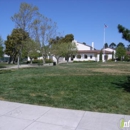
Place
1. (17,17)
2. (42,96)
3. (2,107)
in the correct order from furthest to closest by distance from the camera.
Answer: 1. (17,17)
2. (42,96)
3. (2,107)

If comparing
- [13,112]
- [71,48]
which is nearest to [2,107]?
[13,112]

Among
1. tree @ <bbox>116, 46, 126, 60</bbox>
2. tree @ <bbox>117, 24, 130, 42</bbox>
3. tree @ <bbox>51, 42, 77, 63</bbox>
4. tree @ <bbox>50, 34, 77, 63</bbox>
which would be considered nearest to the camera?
tree @ <bbox>117, 24, 130, 42</bbox>

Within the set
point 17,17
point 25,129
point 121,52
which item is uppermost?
point 17,17

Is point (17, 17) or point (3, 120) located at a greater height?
point (17, 17)

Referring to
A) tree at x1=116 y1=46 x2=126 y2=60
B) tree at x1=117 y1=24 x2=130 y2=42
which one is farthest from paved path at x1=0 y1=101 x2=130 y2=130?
tree at x1=116 y1=46 x2=126 y2=60

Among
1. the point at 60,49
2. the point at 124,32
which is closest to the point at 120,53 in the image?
the point at 60,49

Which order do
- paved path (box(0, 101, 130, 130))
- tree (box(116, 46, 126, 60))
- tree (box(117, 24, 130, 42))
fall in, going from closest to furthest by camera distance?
paved path (box(0, 101, 130, 130)) < tree (box(117, 24, 130, 42)) < tree (box(116, 46, 126, 60))

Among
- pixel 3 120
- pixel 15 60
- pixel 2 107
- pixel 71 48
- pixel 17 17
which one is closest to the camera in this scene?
pixel 3 120

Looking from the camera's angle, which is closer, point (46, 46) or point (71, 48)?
point (46, 46)

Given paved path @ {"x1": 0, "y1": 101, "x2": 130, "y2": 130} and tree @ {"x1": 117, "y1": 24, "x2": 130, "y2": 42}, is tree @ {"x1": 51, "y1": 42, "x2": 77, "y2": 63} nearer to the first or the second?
tree @ {"x1": 117, "y1": 24, "x2": 130, "y2": 42}

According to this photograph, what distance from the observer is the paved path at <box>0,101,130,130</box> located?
13.0 feet

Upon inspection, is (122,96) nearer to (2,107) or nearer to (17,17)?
(2,107)

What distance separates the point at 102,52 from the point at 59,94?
5207cm

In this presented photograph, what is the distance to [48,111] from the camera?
16.7ft
